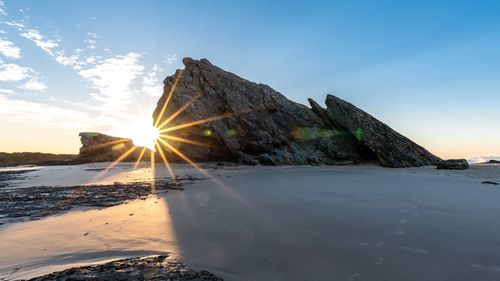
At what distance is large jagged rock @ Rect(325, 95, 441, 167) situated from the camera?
2180 centimetres

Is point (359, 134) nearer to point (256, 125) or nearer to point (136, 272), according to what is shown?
point (256, 125)

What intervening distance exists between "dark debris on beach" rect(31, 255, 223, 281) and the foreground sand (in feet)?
0.74

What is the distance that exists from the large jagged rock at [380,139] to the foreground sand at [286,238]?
1544cm

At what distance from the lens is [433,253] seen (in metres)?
3.57

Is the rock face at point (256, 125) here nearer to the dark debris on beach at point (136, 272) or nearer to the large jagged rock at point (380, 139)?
the large jagged rock at point (380, 139)

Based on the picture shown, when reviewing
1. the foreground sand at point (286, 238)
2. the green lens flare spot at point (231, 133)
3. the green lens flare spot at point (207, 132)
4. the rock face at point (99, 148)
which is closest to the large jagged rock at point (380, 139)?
the green lens flare spot at point (231, 133)

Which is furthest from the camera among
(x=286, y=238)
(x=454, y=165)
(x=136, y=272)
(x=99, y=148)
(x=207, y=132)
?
(x=99, y=148)

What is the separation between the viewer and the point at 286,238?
426cm

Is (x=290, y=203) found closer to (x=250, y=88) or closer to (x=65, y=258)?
(x=65, y=258)

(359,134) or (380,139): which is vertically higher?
(359,134)

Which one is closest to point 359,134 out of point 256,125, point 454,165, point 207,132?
point 454,165

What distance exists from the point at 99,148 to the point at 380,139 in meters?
28.3

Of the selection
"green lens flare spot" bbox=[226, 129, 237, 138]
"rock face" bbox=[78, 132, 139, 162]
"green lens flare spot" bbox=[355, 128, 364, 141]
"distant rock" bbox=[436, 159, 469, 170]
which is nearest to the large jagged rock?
"green lens flare spot" bbox=[355, 128, 364, 141]

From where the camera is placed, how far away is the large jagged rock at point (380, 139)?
21797 mm
